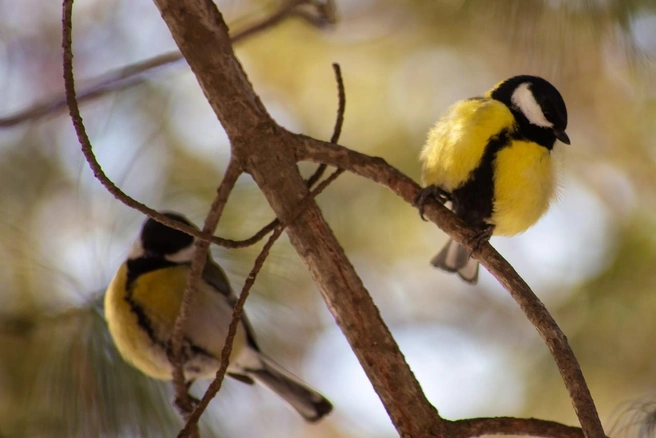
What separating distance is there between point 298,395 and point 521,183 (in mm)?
856

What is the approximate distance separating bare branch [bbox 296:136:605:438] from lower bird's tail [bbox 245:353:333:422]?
0.85 m

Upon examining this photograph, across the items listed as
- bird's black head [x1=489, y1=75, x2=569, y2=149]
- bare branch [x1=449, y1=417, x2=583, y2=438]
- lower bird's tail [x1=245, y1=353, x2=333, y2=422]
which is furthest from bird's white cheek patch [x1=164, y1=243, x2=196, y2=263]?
bare branch [x1=449, y1=417, x2=583, y2=438]

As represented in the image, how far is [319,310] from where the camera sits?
9.52ft

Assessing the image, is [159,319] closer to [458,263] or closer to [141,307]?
[141,307]

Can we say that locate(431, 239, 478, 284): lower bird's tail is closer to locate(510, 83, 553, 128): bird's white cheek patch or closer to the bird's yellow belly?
the bird's yellow belly

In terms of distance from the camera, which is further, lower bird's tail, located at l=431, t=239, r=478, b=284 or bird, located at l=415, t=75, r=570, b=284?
lower bird's tail, located at l=431, t=239, r=478, b=284

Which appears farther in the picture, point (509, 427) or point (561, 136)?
point (561, 136)

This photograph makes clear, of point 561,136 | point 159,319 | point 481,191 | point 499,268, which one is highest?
point 561,136

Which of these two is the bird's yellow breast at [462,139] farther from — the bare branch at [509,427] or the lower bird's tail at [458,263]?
the bare branch at [509,427]

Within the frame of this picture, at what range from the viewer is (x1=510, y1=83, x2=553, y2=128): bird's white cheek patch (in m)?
1.84

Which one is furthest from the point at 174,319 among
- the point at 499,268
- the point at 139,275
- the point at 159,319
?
the point at 499,268

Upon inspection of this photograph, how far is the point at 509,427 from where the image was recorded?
4.17 ft

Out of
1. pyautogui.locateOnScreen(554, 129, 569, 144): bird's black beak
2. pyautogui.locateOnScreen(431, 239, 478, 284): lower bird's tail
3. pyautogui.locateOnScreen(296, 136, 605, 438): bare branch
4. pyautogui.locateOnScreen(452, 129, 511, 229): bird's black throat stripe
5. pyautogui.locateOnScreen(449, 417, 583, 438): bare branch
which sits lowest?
pyautogui.locateOnScreen(449, 417, 583, 438): bare branch

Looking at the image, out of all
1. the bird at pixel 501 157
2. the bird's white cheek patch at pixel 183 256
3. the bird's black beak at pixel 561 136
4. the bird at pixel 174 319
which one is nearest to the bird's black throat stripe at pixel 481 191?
the bird at pixel 501 157
